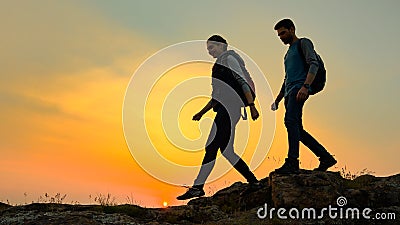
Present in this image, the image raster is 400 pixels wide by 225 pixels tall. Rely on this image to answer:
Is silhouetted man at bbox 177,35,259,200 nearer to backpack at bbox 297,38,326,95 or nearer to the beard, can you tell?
the beard

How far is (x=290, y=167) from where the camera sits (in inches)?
364

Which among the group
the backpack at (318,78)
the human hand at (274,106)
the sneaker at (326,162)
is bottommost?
the sneaker at (326,162)

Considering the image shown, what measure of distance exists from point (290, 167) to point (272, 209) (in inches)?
38.5

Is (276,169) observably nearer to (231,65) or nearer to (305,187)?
(305,187)

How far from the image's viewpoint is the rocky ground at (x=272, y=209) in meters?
8.23

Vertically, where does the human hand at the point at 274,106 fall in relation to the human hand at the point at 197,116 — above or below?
above

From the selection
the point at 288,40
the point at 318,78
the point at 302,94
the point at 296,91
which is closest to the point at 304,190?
the point at 302,94

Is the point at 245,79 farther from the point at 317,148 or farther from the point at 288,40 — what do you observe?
the point at 317,148

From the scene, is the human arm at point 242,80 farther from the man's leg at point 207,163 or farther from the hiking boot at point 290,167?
the hiking boot at point 290,167

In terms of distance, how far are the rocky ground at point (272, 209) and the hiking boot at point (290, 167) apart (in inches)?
6.7

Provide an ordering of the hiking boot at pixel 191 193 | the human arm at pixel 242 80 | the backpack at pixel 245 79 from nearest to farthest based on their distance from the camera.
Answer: the human arm at pixel 242 80 → the backpack at pixel 245 79 → the hiking boot at pixel 191 193

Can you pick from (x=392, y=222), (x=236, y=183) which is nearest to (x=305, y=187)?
(x=392, y=222)

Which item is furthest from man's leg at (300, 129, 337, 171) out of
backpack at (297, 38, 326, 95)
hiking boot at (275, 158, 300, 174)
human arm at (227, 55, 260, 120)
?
human arm at (227, 55, 260, 120)

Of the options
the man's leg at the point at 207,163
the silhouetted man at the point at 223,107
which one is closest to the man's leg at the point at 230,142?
the silhouetted man at the point at 223,107
